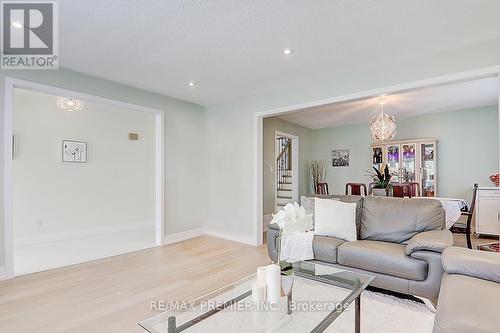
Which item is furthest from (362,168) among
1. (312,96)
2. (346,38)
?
(346,38)

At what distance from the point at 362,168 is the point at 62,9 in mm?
6524

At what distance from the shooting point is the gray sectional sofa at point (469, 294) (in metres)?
1.22

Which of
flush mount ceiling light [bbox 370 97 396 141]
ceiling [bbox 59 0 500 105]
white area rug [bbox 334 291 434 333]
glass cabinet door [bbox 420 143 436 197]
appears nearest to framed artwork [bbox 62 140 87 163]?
ceiling [bbox 59 0 500 105]

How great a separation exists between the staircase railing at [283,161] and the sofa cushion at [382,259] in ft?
15.1

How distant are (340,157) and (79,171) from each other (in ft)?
19.8

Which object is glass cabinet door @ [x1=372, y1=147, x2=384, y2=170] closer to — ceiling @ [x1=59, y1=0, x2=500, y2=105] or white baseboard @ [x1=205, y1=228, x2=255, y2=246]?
ceiling @ [x1=59, y1=0, x2=500, y2=105]

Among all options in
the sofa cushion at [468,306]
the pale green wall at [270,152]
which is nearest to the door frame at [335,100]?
the pale green wall at [270,152]

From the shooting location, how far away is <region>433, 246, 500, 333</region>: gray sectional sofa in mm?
1222

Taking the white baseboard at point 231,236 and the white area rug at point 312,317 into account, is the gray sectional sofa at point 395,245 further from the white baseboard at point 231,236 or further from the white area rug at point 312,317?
the white baseboard at point 231,236

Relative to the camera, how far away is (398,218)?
2.90 metres

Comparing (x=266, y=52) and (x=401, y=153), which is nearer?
(x=266, y=52)

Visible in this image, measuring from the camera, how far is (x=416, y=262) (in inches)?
89.4

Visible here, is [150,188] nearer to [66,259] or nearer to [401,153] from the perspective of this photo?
[66,259]

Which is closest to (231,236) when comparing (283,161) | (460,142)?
(283,161)
